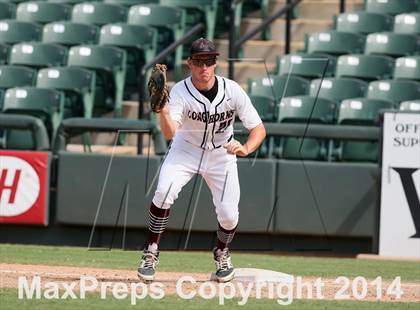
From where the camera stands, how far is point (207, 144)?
27.7 feet

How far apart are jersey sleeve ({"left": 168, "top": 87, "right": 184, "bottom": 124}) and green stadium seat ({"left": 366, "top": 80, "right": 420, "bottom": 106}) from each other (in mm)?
5022

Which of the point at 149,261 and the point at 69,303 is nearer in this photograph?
the point at 69,303

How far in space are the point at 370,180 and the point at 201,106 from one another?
3815 millimetres

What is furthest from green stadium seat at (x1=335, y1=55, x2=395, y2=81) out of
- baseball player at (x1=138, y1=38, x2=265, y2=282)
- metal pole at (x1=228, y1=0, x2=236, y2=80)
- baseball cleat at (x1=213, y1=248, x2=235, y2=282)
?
baseball cleat at (x1=213, y1=248, x2=235, y2=282)

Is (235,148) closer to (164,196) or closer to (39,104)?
(164,196)

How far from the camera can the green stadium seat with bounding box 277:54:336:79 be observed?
1364cm

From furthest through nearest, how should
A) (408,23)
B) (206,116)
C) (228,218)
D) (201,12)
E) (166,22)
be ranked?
1. (201,12)
2. (166,22)
3. (408,23)
4. (228,218)
5. (206,116)

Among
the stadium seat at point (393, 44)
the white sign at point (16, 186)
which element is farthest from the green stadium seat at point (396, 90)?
the white sign at point (16, 186)

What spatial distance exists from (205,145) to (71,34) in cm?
703

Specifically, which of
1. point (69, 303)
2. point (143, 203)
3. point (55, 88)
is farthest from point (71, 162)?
point (69, 303)

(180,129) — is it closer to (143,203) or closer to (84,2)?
(143,203)

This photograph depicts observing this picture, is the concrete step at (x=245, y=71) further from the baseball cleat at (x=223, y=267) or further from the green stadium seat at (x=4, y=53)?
the baseball cleat at (x=223, y=267)

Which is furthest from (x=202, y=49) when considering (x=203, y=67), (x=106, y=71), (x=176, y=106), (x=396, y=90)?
(x=106, y=71)

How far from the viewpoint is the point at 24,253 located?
10.8 m
